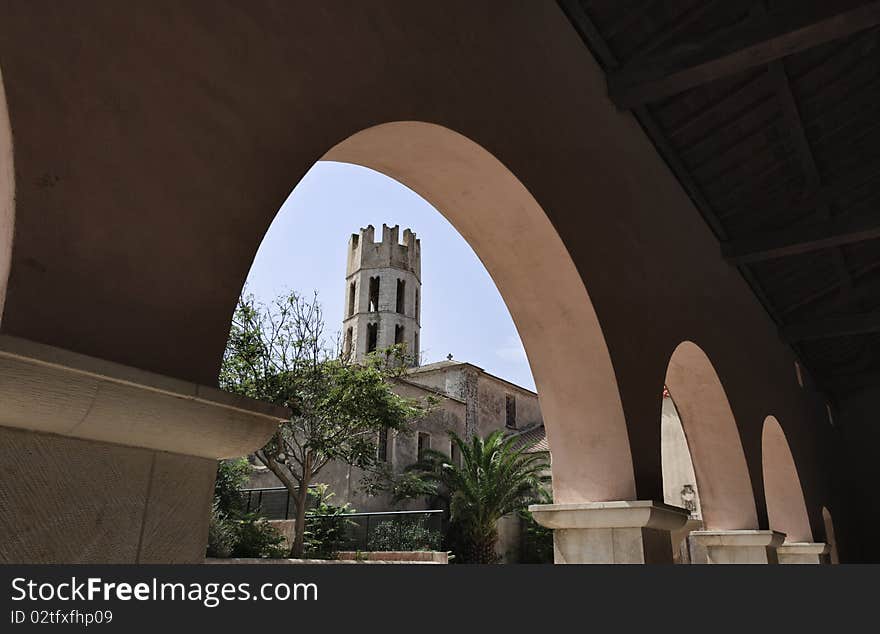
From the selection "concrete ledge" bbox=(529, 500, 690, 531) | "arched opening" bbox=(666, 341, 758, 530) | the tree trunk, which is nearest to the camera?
"concrete ledge" bbox=(529, 500, 690, 531)

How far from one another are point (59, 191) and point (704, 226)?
5.84 meters

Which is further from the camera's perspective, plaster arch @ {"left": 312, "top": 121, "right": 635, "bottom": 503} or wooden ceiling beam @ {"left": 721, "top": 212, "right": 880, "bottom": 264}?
wooden ceiling beam @ {"left": 721, "top": 212, "right": 880, "bottom": 264}

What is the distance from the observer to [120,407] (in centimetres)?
127

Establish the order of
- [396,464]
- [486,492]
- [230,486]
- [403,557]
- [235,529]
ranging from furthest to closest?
1. [396,464]
2. [486,492]
3. [230,486]
4. [403,557]
5. [235,529]

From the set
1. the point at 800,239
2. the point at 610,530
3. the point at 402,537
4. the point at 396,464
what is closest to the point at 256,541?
the point at 402,537

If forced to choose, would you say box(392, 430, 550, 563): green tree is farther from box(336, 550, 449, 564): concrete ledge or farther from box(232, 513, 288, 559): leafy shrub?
box(232, 513, 288, 559): leafy shrub

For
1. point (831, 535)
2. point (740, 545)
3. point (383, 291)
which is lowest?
point (740, 545)

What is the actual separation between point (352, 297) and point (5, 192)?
96.9 ft

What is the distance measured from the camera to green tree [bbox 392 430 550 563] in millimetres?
14078

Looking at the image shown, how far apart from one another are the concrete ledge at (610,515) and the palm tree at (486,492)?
10.8m

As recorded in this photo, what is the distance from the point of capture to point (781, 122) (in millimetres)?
5520

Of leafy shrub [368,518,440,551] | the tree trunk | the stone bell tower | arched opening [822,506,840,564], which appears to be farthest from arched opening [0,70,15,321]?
the stone bell tower

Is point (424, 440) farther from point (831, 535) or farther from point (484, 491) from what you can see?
point (831, 535)

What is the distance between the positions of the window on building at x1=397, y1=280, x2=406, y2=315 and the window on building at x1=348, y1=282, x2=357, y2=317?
79.6 inches
